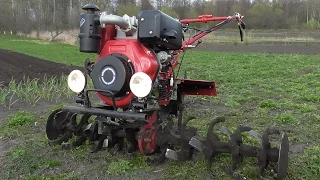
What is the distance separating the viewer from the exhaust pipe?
11.8 feet

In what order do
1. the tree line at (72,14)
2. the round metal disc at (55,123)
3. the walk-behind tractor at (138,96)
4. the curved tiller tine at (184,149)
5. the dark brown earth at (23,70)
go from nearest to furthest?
the walk-behind tractor at (138,96), the curved tiller tine at (184,149), the round metal disc at (55,123), the dark brown earth at (23,70), the tree line at (72,14)

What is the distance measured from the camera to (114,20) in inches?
141

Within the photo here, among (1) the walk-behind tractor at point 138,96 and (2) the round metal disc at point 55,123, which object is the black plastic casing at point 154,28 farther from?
(2) the round metal disc at point 55,123

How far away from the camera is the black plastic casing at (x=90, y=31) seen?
3799 millimetres

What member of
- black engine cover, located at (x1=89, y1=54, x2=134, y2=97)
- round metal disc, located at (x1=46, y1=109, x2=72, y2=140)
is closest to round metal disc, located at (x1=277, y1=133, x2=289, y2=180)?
black engine cover, located at (x1=89, y1=54, x2=134, y2=97)

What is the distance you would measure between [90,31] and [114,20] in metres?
0.38

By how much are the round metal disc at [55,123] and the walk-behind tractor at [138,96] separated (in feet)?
1.30

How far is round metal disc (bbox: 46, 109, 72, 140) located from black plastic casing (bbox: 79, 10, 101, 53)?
973mm

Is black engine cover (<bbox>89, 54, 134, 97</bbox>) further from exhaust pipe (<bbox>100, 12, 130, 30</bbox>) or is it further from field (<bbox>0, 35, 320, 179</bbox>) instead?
field (<bbox>0, 35, 320, 179</bbox>)

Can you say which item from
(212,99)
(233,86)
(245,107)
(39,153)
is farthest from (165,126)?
(233,86)

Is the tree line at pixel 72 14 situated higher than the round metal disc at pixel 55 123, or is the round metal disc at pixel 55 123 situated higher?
the tree line at pixel 72 14

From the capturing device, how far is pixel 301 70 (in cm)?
1218

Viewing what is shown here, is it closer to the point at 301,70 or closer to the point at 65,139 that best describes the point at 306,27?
the point at 301,70

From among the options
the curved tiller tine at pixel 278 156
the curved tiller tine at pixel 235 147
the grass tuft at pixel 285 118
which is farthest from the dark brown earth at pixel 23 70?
the curved tiller tine at pixel 278 156
